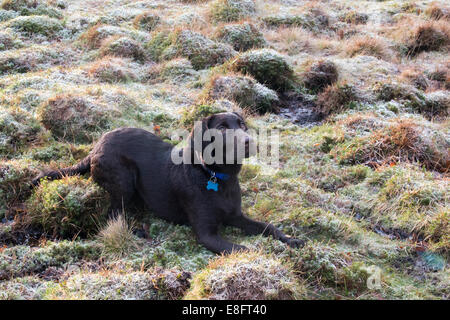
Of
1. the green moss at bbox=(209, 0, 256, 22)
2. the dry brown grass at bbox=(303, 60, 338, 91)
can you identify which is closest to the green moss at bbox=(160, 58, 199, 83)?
the dry brown grass at bbox=(303, 60, 338, 91)

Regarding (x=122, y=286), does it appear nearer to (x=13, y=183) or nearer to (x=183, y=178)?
(x=183, y=178)

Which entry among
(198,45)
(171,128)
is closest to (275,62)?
(198,45)

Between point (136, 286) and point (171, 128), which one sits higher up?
point (171, 128)

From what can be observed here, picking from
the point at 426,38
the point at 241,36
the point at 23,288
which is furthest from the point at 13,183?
the point at 426,38

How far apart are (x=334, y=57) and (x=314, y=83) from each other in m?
1.53

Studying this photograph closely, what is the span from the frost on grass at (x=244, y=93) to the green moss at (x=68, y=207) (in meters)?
3.16

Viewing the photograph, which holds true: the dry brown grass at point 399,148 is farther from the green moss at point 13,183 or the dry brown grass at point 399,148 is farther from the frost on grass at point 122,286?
the green moss at point 13,183

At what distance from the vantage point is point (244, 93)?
7309mm

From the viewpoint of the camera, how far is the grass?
3.52 m

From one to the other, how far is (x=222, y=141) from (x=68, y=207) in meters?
1.70

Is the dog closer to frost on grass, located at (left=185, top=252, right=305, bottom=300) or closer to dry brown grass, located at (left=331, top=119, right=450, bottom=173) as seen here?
frost on grass, located at (left=185, top=252, right=305, bottom=300)

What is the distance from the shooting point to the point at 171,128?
20.9 feet

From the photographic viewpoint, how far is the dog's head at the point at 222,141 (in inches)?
150

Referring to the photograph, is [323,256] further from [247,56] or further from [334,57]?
[334,57]
